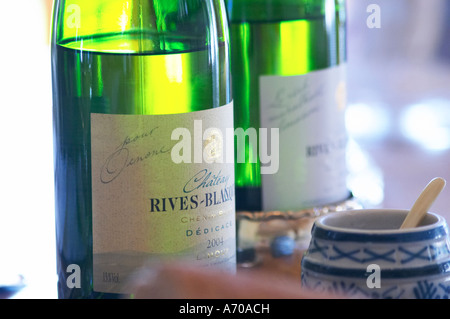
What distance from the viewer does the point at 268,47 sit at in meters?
0.69

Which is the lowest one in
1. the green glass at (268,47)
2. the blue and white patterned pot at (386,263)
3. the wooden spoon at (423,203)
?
the blue and white patterned pot at (386,263)

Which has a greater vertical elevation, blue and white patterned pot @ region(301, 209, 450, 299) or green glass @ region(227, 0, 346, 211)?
green glass @ region(227, 0, 346, 211)

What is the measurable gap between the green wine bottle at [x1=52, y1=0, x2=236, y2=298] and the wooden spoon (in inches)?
4.7

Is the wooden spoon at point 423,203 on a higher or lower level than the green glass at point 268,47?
lower

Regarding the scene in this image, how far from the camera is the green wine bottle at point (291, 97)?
0.65 metres

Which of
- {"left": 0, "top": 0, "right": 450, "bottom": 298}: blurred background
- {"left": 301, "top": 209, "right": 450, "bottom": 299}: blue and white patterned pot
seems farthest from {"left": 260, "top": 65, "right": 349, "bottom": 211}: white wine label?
{"left": 301, "top": 209, "right": 450, "bottom": 299}: blue and white patterned pot

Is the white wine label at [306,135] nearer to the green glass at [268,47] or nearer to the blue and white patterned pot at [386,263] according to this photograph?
the green glass at [268,47]

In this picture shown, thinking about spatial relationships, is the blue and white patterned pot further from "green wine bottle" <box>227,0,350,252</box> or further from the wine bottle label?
"green wine bottle" <box>227,0,350,252</box>

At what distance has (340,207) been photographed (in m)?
0.70

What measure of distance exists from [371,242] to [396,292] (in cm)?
3

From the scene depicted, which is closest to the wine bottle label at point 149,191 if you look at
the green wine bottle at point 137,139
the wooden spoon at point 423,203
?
the green wine bottle at point 137,139

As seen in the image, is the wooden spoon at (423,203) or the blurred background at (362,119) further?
the blurred background at (362,119)

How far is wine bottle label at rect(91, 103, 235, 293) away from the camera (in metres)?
0.49
